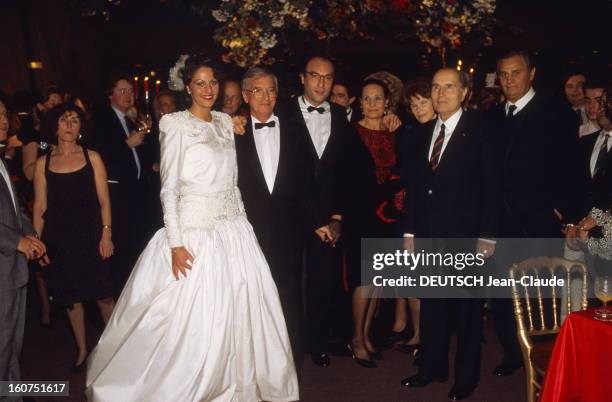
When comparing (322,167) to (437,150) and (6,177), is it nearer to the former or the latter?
(437,150)

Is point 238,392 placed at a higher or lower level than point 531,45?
lower

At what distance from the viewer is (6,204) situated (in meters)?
2.81

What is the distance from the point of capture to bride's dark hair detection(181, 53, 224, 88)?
2.95m

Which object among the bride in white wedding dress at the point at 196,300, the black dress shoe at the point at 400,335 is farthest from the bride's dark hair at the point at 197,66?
the black dress shoe at the point at 400,335

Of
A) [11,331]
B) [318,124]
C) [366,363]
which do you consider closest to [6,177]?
[11,331]

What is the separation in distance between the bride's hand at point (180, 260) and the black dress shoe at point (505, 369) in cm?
196

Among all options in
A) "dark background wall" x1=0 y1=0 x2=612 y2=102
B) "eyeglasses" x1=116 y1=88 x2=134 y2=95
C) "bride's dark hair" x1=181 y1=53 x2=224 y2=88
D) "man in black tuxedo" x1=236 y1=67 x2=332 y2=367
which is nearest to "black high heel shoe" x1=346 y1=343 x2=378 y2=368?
"man in black tuxedo" x1=236 y1=67 x2=332 y2=367

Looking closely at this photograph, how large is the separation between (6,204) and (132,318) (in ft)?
2.53

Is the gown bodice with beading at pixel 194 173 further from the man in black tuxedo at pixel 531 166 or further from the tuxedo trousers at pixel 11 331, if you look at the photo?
the man in black tuxedo at pixel 531 166

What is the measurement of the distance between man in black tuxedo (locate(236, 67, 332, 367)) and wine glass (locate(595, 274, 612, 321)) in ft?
5.25

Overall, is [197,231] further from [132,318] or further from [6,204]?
[6,204]

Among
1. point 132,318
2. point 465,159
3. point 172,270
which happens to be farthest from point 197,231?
point 465,159

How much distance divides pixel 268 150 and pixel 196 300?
943mm

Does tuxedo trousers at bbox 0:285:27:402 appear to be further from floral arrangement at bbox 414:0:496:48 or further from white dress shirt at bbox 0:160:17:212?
floral arrangement at bbox 414:0:496:48
